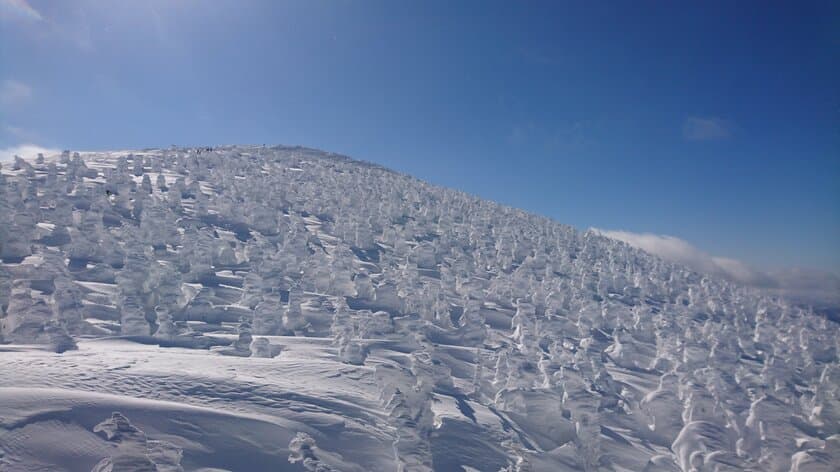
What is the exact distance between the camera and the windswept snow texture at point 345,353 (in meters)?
11.7

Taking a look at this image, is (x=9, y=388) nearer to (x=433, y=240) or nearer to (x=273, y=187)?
(x=433, y=240)

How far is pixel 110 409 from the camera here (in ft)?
34.9

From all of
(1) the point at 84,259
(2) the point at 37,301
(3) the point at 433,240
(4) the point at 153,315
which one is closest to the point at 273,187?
(3) the point at 433,240

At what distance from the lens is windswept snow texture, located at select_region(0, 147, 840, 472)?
11664 mm

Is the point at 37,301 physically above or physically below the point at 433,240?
below

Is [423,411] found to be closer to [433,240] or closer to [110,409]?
[110,409]

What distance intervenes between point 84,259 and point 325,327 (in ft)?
44.4

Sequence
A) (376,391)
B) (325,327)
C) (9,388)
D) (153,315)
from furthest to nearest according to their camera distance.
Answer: (325,327) < (153,315) < (376,391) < (9,388)

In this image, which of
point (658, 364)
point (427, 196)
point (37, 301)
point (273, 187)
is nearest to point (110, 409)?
point (37, 301)

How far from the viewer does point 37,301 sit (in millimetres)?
16688

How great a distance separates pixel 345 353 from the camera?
19.3 metres

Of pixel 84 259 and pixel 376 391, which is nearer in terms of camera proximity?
pixel 376 391

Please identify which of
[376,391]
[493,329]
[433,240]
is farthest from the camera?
[433,240]

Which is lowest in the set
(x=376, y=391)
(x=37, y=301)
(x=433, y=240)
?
(x=376, y=391)
